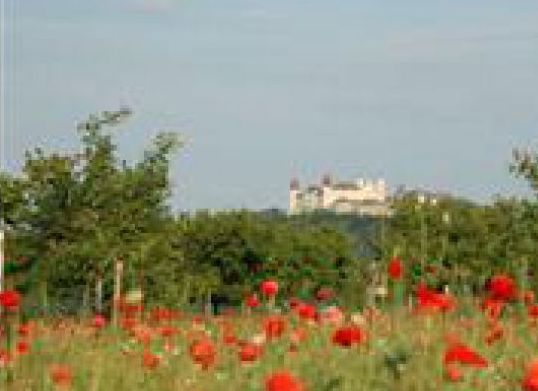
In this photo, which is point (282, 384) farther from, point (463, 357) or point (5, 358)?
point (5, 358)

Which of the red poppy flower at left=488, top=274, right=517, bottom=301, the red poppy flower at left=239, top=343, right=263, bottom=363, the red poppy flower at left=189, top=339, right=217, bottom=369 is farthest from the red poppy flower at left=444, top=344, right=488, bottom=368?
the red poppy flower at left=189, top=339, right=217, bottom=369

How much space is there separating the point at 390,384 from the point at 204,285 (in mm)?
35184

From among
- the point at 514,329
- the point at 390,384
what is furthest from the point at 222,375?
the point at 514,329

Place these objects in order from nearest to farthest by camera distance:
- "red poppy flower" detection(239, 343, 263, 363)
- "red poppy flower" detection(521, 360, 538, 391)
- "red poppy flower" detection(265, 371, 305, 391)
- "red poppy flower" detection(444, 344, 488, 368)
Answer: "red poppy flower" detection(265, 371, 305, 391), "red poppy flower" detection(521, 360, 538, 391), "red poppy flower" detection(444, 344, 488, 368), "red poppy flower" detection(239, 343, 263, 363)

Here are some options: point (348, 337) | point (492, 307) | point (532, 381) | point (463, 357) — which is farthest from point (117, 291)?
point (532, 381)

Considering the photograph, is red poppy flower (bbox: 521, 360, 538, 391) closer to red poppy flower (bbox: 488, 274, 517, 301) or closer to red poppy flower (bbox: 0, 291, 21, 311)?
red poppy flower (bbox: 488, 274, 517, 301)

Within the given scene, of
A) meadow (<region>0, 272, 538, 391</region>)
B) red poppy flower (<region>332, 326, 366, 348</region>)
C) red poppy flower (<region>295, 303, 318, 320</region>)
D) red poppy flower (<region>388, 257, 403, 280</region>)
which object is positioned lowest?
meadow (<region>0, 272, 538, 391</region>)

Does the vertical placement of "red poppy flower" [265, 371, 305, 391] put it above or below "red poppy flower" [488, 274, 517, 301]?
below

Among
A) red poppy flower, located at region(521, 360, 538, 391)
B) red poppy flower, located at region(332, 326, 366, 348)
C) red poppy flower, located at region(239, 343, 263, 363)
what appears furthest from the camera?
red poppy flower, located at region(239, 343, 263, 363)

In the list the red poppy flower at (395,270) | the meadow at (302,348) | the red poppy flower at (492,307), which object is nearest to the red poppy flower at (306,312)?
the meadow at (302,348)

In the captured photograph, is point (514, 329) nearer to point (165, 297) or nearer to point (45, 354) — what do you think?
point (45, 354)

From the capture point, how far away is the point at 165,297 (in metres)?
32.4

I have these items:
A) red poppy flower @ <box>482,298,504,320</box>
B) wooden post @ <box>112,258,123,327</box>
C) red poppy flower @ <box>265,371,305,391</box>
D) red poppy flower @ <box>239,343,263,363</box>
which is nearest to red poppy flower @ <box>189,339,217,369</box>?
red poppy flower @ <box>239,343,263,363</box>

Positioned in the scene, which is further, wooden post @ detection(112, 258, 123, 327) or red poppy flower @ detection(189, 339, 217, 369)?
wooden post @ detection(112, 258, 123, 327)
